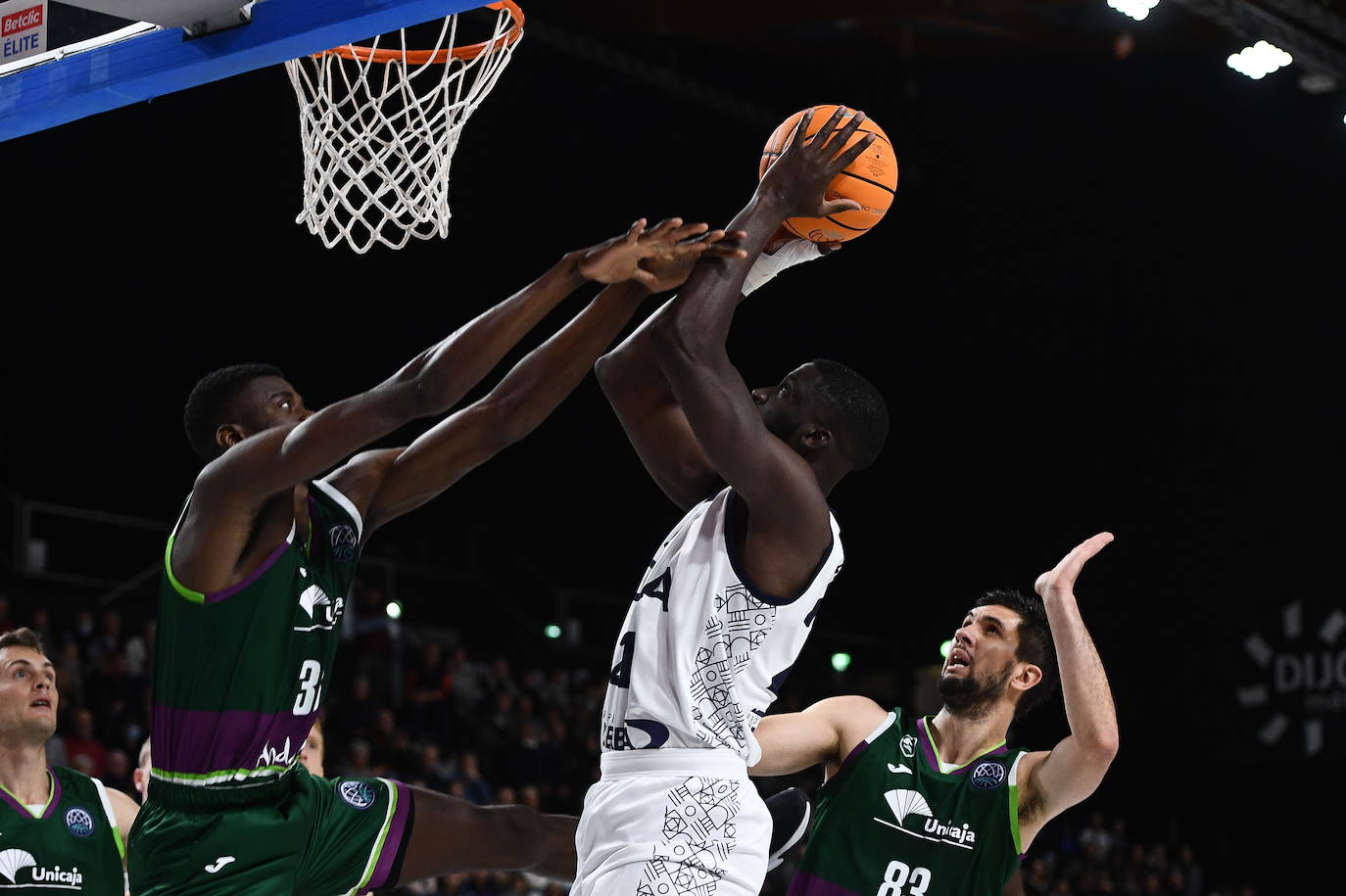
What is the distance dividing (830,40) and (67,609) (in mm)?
7638

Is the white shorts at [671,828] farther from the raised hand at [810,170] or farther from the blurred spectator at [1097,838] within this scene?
the blurred spectator at [1097,838]

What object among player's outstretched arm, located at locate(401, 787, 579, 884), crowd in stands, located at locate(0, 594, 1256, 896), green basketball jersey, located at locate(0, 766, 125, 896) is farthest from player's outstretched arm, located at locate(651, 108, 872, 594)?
crowd in stands, located at locate(0, 594, 1256, 896)

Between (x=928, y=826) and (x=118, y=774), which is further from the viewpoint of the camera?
(x=118, y=774)

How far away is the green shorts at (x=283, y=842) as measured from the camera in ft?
13.4

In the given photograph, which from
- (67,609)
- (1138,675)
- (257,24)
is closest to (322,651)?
(257,24)

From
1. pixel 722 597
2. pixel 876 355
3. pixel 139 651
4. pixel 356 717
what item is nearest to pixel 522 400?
pixel 722 597

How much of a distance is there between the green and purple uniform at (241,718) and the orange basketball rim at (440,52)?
1655mm

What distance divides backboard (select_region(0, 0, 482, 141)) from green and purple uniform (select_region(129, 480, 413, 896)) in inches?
45.1

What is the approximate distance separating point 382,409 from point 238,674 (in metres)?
0.80

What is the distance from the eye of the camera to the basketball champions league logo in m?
16.2

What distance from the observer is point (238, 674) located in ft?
13.4

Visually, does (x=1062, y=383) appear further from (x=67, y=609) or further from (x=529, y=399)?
(x=529, y=399)

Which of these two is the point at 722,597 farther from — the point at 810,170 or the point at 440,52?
the point at 440,52

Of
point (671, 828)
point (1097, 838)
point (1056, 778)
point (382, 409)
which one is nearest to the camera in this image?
point (671, 828)
